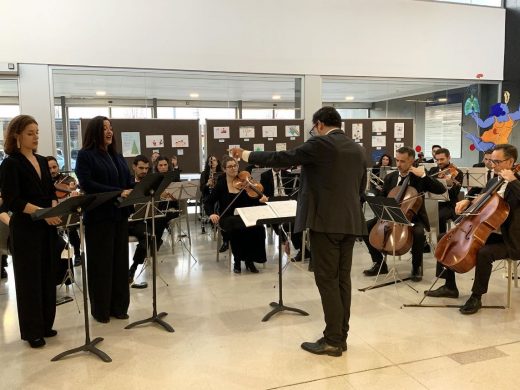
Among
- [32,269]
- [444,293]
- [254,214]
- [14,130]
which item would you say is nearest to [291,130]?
[444,293]

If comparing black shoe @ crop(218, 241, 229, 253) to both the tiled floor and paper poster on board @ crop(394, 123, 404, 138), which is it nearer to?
the tiled floor

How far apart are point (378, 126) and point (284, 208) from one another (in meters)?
5.79

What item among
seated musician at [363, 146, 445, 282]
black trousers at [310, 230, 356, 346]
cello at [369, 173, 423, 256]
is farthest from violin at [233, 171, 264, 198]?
black trousers at [310, 230, 356, 346]

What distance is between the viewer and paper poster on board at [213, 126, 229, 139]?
7.75m

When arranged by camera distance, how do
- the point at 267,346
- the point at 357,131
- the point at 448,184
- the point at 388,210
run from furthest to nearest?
1. the point at 357,131
2. the point at 448,184
3. the point at 388,210
4. the point at 267,346

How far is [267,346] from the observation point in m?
2.96

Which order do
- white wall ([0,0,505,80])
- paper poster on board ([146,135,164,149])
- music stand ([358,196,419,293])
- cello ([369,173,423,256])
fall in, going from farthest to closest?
paper poster on board ([146,135,164,149]) → white wall ([0,0,505,80]) → cello ([369,173,423,256]) → music stand ([358,196,419,293])

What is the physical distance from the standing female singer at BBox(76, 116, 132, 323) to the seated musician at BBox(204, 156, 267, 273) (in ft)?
4.73

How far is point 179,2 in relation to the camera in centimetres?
702

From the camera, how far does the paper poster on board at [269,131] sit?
800 centimetres

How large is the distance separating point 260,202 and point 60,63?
4028 millimetres

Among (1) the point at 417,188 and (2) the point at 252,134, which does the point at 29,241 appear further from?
(2) the point at 252,134

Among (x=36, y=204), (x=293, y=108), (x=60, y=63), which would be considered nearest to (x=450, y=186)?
(x=293, y=108)

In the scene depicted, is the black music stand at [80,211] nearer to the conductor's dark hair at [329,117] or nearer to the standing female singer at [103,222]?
the standing female singer at [103,222]
